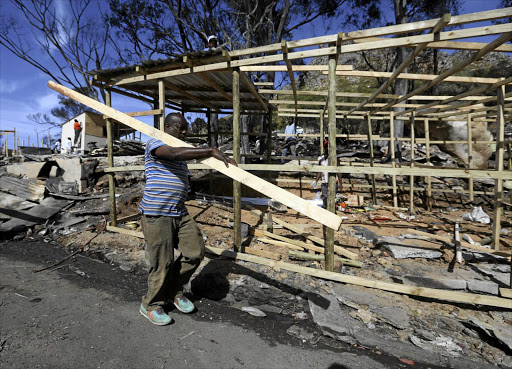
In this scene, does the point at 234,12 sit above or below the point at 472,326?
above

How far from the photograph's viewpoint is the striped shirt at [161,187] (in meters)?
2.53

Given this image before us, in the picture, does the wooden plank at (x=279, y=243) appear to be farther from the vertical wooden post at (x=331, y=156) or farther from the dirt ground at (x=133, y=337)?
the dirt ground at (x=133, y=337)

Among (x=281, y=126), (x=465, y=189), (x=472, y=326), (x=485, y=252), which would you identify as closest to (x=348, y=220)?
(x=485, y=252)

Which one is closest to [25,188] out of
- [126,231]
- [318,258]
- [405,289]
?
[126,231]

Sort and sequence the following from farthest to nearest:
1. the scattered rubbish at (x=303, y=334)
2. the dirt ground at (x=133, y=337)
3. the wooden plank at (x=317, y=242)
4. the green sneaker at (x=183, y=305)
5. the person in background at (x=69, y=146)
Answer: the person in background at (x=69, y=146) → the wooden plank at (x=317, y=242) → the green sneaker at (x=183, y=305) → the scattered rubbish at (x=303, y=334) → the dirt ground at (x=133, y=337)

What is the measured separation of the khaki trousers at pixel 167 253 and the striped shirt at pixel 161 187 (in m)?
0.09

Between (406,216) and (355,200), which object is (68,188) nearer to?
(355,200)

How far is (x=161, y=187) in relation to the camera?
253 centimetres

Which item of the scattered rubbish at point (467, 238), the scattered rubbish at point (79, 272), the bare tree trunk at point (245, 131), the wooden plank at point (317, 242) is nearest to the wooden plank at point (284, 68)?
the wooden plank at point (317, 242)

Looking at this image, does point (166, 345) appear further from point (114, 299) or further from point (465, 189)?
point (465, 189)

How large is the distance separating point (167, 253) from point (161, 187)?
643mm

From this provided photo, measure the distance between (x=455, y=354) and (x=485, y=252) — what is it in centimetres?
303

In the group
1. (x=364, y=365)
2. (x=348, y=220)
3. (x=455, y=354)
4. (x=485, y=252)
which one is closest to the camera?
(x=364, y=365)

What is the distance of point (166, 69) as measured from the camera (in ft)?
15.6
